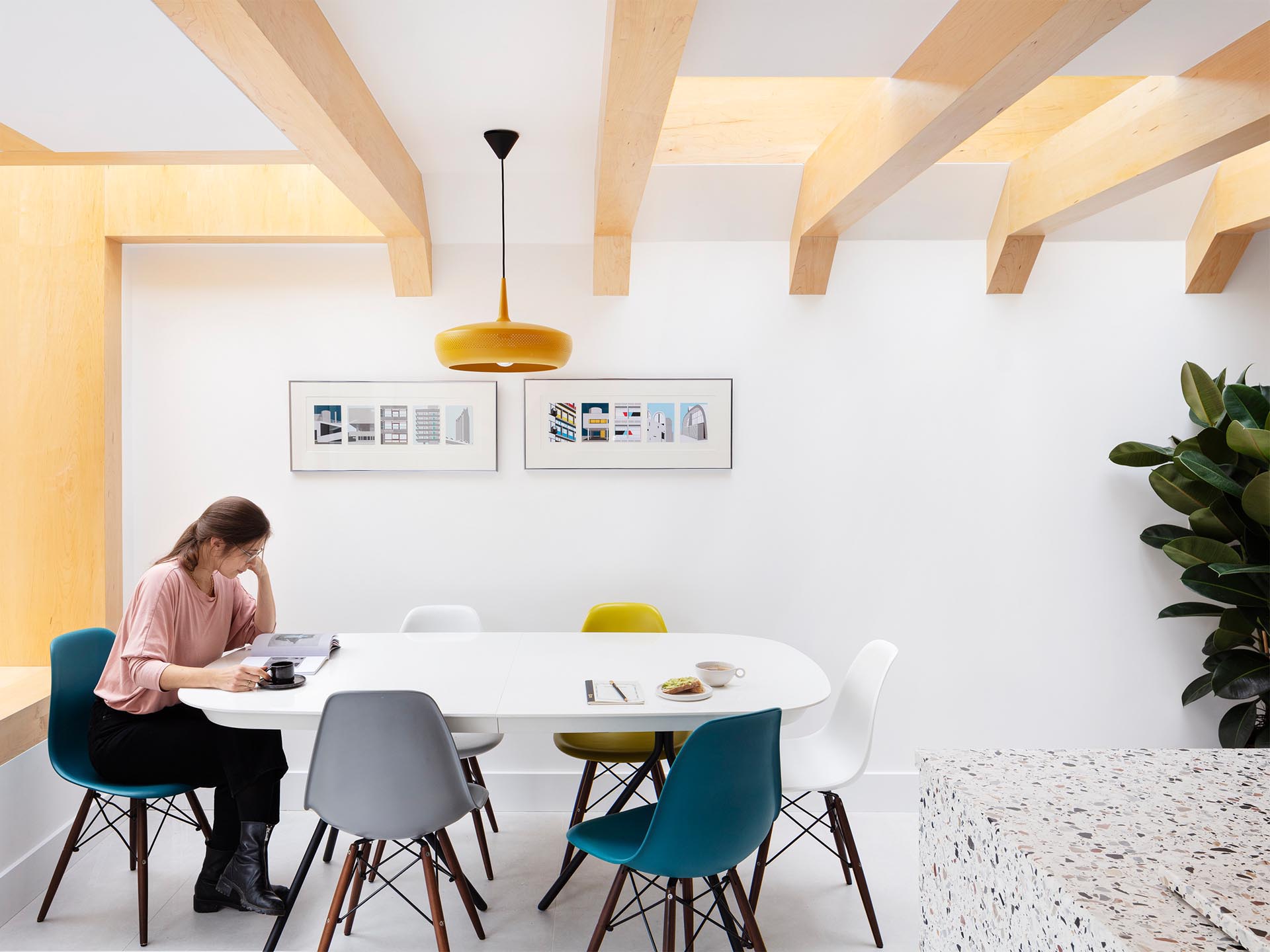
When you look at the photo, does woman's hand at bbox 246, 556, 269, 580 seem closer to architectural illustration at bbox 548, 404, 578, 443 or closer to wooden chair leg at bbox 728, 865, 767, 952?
architectural illustration at bbox 548, 404, 578, 443

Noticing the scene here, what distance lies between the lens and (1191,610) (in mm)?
3438

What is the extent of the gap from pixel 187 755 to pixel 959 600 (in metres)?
3.15

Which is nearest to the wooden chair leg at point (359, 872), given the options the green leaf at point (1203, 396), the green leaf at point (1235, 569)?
the green leaf at point (1235, 569)

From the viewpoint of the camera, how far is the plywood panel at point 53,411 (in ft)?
11.2

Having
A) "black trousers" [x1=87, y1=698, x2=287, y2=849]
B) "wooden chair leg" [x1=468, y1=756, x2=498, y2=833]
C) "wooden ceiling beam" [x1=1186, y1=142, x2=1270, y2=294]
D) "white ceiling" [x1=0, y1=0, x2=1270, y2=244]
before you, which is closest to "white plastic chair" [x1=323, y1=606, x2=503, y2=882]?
"wooden chair leg" [x1=468, y1=756, x2=498, y2=833]

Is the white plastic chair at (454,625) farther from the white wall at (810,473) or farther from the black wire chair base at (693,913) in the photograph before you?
the black wire chair base at (693,913)

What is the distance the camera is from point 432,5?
2174mm

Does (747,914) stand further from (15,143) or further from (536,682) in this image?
(15,143)

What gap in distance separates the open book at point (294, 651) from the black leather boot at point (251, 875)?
547mm

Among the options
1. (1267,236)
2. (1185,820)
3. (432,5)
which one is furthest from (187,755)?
(1267,236)

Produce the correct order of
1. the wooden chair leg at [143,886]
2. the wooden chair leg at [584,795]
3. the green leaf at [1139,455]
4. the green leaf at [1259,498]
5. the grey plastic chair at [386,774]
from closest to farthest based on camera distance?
the grey plastic chair at [386,774], the wooden chair leg at [143,886], the green leaf at [1259,498], the wooden chair leg at [584,795], the green leaf at [1139,455]

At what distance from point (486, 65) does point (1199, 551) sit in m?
3.23

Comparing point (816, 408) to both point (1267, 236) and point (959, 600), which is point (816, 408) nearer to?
point (959, 600)

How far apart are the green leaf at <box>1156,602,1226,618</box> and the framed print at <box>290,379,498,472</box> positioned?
2979 millimetres
